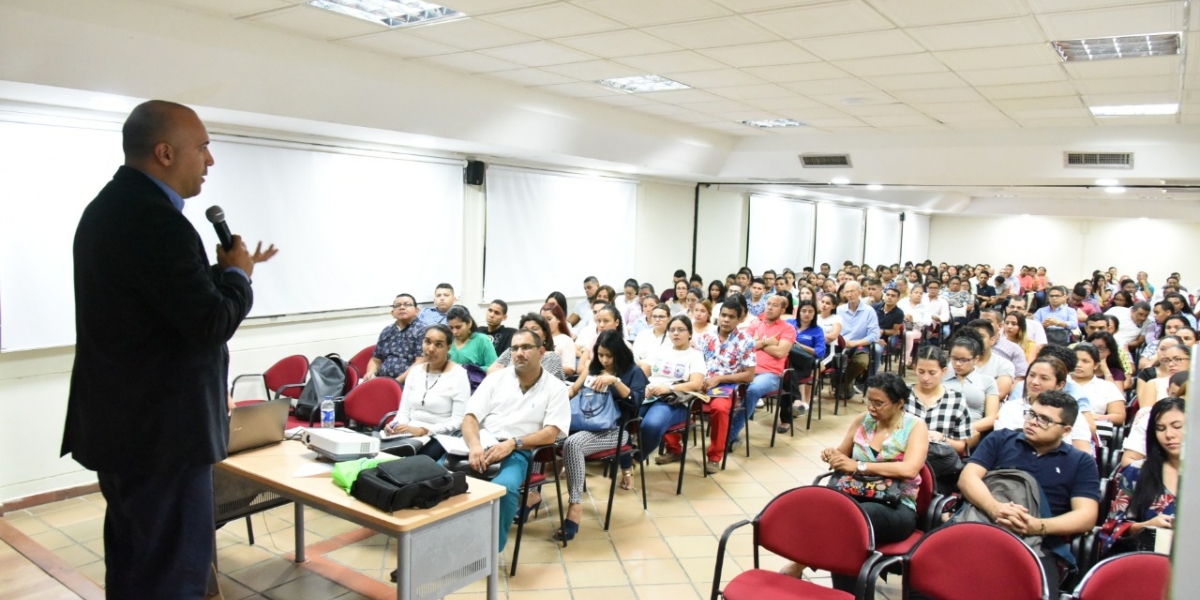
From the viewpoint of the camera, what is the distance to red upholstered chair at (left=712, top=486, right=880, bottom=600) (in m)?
2.67

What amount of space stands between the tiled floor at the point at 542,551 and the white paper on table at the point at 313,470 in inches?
28.7

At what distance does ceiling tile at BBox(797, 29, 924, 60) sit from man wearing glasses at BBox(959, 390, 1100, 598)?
2232 millimetres

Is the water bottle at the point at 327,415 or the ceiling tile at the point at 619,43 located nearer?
the water bottle at the point at 327,415

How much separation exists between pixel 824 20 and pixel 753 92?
2.20 m

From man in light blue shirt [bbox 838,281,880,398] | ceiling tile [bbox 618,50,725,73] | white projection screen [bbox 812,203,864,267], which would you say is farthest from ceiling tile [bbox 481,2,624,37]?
white projection screen [bbox 812,203,864,267]

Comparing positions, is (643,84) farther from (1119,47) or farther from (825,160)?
(825,160)

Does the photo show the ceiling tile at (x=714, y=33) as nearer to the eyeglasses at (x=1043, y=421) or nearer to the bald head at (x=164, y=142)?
the eyeglasses at (x=1043, y=421)

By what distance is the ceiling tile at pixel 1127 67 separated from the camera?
15.0 ft

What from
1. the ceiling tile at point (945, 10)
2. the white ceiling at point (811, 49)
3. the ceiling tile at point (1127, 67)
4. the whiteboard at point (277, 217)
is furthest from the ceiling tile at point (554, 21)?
the ceiling tile at point (1127, 67)

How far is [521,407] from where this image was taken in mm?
3947

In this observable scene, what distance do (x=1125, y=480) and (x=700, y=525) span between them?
84.5 inches

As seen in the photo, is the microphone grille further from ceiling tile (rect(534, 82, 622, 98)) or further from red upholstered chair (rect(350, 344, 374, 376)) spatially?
ceiling tile (rect(534, 82, 622, 98))

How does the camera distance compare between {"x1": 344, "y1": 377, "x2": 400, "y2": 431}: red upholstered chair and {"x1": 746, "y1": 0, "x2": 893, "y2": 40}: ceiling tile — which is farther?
{"x1": 344, "y1": 377, "x2": 400, "y2": 431}: red upholstered chair

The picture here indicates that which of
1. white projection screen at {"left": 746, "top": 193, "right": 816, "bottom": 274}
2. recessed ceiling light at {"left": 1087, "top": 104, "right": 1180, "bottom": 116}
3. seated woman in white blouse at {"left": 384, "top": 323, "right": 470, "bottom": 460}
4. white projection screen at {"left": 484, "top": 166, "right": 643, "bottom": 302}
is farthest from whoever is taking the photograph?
white projection screen at {"left": 746, "top": 193, "right": 816, "bottom": 274}
